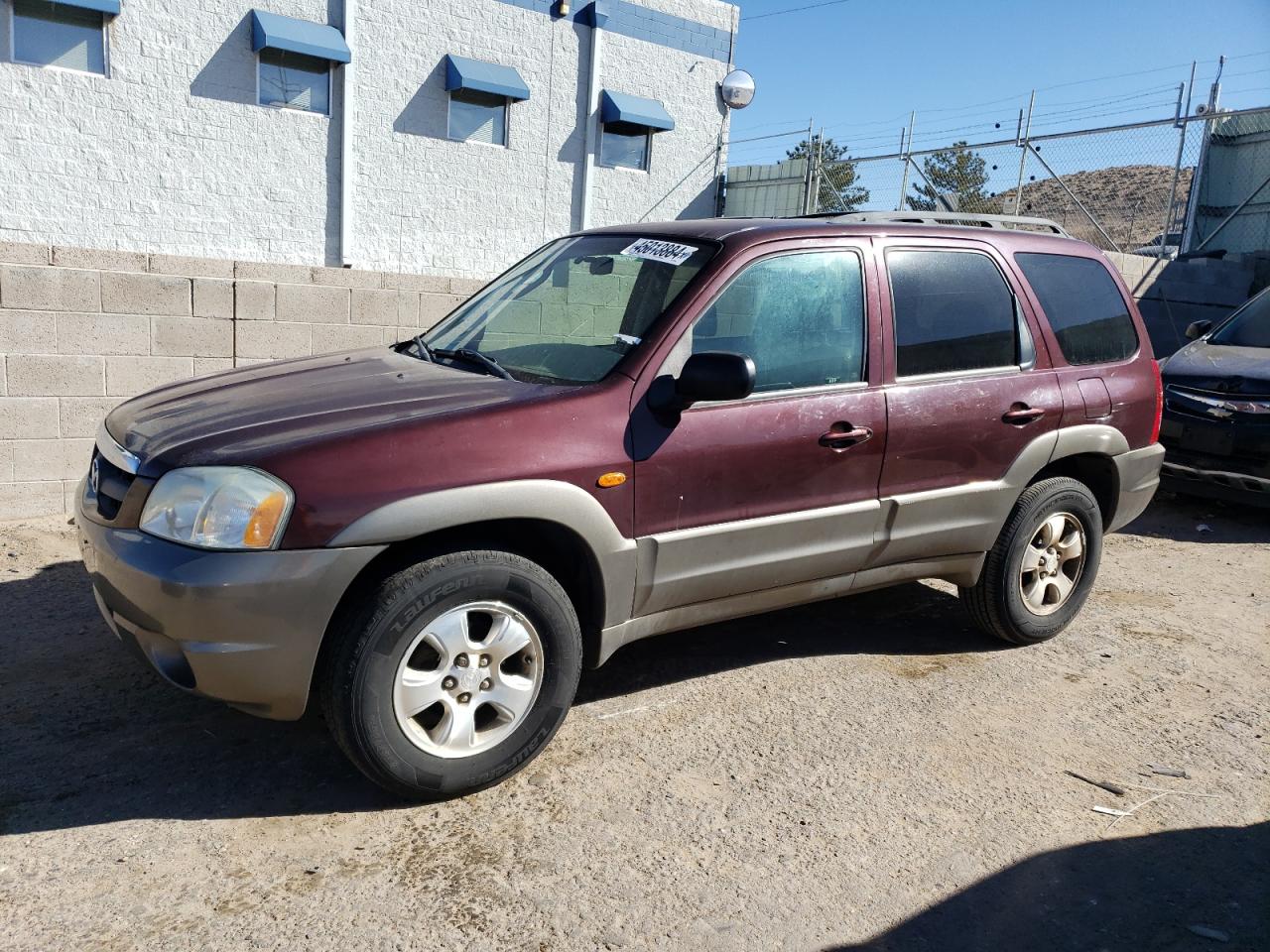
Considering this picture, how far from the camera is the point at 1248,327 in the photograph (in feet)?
27.9

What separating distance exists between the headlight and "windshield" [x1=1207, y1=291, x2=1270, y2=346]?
814 centimetres

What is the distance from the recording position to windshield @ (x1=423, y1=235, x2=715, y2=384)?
12.1ft

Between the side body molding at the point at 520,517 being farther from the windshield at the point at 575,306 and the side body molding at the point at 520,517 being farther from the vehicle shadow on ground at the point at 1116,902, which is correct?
the vehicle shadow on ground at the point at 1116,902

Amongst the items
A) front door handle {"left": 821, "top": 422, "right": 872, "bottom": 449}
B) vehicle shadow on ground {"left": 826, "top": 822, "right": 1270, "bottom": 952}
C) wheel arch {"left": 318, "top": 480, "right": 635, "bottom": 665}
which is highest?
front door handle {"left": 821, "top": 422, "right": 872, "bottom": 449}

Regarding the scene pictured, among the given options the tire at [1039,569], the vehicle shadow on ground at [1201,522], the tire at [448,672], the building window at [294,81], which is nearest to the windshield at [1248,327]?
the vehicle shadow on ground at [1201,522]

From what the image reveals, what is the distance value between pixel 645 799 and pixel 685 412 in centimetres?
130

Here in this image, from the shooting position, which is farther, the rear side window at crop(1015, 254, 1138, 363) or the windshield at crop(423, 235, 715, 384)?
the rear side window at crop(1015, 254, 1138, 363)

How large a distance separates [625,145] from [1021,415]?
13233 millimetres

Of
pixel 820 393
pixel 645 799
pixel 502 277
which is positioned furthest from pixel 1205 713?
pixel 502 277

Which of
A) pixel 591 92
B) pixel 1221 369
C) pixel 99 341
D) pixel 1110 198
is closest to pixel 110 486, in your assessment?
pixel 99 341

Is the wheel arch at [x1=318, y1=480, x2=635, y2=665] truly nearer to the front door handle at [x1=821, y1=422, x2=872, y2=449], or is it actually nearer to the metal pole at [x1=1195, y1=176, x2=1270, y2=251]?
the front door handle at [x1=821, y1=422, x2=872, y2=449]

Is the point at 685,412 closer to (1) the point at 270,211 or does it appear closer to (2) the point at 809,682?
(2) the point at 809,682

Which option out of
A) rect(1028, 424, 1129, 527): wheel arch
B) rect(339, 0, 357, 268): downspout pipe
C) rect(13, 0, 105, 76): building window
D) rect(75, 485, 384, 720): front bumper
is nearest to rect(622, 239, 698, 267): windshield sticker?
rect(75, 485, 384, 720): front bumper

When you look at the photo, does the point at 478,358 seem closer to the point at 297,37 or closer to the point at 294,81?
the point at 297,37
